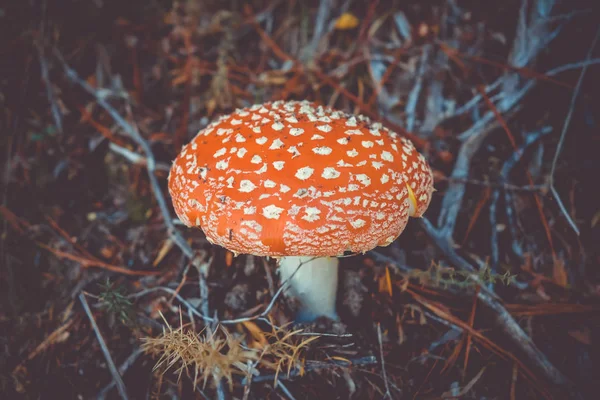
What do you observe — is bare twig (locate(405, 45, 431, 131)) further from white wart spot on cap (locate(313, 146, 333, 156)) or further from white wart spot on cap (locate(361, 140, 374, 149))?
white wart spot on cap (locate(313, 146, 333, 156))

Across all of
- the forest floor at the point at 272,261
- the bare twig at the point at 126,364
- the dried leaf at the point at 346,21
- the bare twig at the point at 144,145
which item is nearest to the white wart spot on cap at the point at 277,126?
the forest floor at the point at 272,261

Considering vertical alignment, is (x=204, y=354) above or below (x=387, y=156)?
below

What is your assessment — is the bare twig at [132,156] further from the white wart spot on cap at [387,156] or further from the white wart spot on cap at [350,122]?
the white wart spot on cap at [387,156]

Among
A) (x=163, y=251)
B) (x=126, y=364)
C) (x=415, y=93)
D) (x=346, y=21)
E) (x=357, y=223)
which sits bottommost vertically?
(x=126, y=364)

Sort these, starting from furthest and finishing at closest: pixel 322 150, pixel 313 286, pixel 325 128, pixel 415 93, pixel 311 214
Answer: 1. pixel 415 93
2. pixel 313 286
3. pixel 325 128
4. pixel 322 150
5. pixel 311 214

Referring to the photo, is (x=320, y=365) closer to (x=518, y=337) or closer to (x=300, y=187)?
(x=300, y=187)

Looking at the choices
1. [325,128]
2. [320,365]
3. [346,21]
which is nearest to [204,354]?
[320,365]

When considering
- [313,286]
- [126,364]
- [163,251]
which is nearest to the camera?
[126,364]
